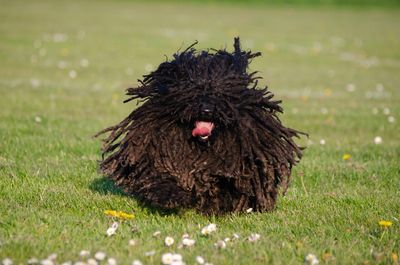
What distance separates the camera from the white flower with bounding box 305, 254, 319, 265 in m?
4.07

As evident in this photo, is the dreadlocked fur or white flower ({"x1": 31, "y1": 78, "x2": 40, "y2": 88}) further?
white flower ({"x1": 31, "y1": 78, "x2": 40, "y2": 88})

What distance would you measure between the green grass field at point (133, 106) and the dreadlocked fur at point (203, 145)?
194mm

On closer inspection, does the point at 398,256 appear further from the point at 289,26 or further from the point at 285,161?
the point at 289,26

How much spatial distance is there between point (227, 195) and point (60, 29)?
1992cm

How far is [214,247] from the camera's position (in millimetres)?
4340

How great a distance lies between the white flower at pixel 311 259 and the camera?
4070 mm

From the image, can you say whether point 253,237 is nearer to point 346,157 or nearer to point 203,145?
point 203,145

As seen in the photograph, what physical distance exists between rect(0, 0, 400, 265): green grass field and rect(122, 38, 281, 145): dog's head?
2.29ft

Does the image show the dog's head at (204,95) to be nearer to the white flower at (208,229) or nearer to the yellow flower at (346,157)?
the white flower at (208,229)

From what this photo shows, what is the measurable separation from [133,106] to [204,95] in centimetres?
654

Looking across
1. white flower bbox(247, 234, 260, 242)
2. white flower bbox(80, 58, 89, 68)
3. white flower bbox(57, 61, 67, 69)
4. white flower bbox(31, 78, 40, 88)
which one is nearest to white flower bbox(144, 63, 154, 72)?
white flower bbox(80, 58, 89, 68)

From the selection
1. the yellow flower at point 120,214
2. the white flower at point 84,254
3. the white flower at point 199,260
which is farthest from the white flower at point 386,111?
the white flower at point 84,254

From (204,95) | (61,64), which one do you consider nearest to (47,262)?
(204,95)

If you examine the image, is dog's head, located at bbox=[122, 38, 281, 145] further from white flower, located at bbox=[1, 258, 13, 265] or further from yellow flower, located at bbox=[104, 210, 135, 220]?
white flower, located at bbox=[1, 258, 13, 265]
